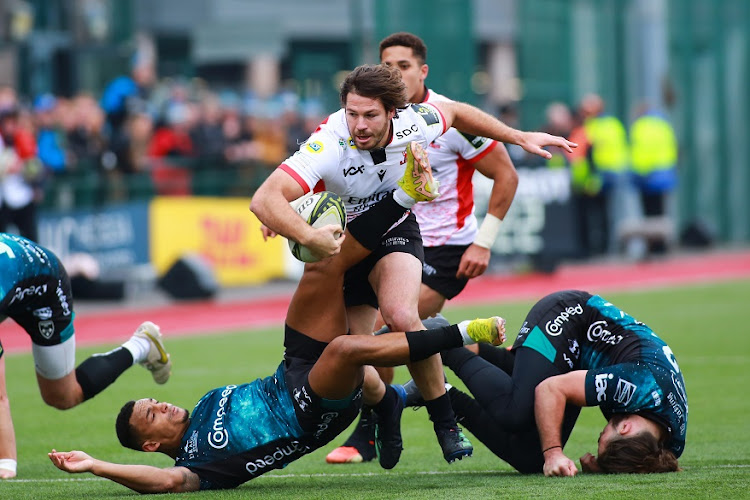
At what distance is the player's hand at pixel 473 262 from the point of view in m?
8.38

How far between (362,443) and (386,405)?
2.86 feet

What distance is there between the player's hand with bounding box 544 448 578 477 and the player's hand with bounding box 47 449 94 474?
2.38 m

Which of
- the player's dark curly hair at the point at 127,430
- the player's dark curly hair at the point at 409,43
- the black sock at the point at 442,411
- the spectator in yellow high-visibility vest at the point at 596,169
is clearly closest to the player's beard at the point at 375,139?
the black sock at the point at 442,411

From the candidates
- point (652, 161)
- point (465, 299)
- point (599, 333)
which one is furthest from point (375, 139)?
point (652, 161)

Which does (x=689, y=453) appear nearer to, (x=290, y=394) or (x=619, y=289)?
(x=290, y=394)

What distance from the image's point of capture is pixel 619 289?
1791cm

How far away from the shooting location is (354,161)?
6883 millimetres

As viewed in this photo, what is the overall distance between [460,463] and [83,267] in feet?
33.1

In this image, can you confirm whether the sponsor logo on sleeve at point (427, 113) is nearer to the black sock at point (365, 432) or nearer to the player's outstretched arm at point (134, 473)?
Answer: the black sock at point (365, 432)

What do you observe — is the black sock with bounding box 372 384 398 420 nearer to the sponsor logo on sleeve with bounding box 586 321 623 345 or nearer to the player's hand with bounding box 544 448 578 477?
the player's hand with bounding box 544 448 578 477

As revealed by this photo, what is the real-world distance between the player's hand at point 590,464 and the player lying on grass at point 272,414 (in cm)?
84

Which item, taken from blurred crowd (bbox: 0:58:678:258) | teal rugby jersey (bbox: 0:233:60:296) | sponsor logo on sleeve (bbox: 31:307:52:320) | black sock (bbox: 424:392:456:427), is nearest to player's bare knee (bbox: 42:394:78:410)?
sponsor logo on sleeve (bbox: 31:307:52:320)

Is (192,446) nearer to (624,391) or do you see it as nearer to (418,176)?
(418,176)

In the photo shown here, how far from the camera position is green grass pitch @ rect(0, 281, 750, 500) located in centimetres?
633
